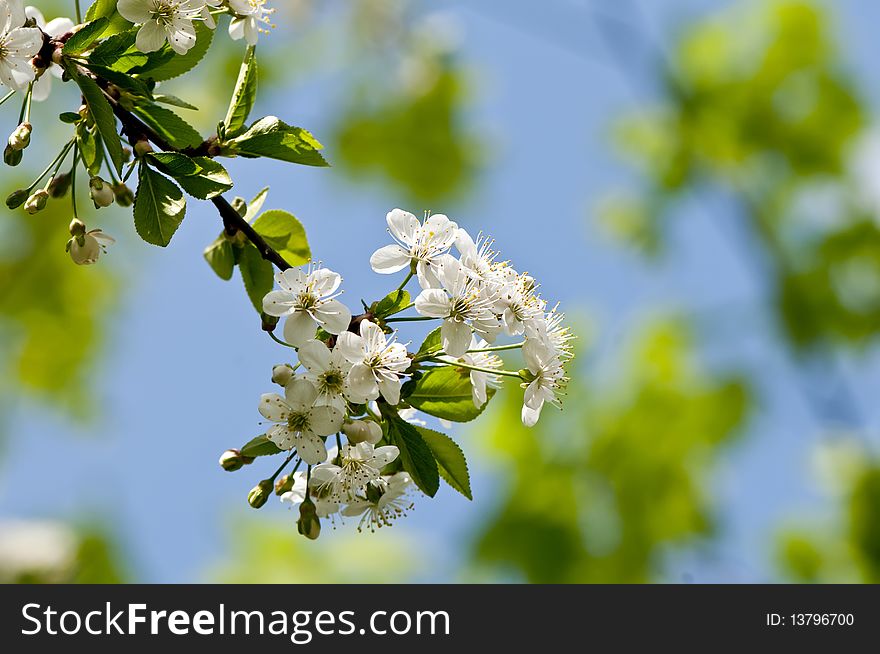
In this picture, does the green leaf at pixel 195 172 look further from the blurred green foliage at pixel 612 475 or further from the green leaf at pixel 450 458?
the blurred green foliage at pixel 612 475

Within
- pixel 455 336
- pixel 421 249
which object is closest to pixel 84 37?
pixel 421 249

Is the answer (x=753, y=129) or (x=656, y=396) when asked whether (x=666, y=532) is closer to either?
(x=656, y=396)

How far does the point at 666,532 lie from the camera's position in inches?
251

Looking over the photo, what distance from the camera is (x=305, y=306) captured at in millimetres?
1356

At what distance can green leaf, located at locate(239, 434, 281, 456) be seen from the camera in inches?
55.8

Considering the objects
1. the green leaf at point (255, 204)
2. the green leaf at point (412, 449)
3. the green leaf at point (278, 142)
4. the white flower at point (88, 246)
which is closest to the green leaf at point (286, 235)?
the green leaf at point (255, 204)

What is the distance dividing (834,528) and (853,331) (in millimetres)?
1563

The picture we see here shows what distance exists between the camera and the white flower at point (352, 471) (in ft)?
4.46

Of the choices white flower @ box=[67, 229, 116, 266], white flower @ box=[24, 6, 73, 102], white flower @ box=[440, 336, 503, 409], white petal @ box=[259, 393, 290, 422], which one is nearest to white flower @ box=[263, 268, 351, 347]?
white petal @ box=[259, 393, 290, 422]

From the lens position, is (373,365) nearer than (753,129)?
Yes

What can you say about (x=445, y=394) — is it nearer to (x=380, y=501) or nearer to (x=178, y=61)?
(x=380, y=501)

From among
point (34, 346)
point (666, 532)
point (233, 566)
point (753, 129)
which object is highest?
point (753, 129)

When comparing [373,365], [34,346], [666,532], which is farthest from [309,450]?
[34,346]

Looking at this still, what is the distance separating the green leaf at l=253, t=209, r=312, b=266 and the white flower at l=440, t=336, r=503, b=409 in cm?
35
